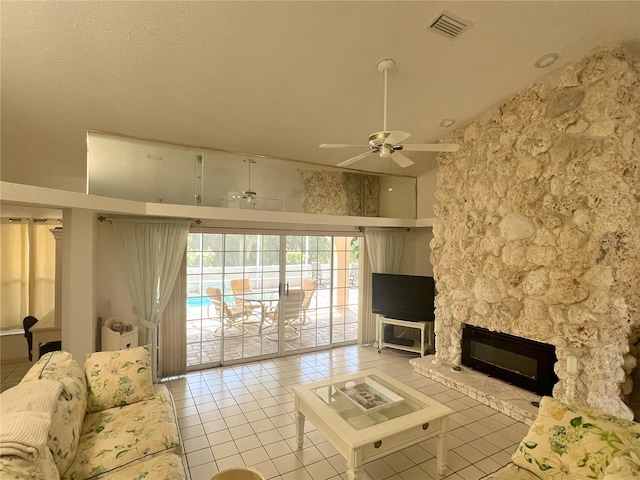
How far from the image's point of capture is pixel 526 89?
11.5 ft

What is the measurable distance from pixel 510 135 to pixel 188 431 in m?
4.55

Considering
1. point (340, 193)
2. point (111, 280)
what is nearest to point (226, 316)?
point (111, 280)

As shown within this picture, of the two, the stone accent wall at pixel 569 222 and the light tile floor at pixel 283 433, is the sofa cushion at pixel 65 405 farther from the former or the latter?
the stone accent wall at pixel 569 222

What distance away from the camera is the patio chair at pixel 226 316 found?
459 cm

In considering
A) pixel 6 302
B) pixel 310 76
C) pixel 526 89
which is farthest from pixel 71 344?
pixel 526 89

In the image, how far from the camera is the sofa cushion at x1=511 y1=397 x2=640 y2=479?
5.54 feet

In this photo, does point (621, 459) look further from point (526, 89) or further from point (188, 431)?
point (526, 89)

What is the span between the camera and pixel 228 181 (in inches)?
163

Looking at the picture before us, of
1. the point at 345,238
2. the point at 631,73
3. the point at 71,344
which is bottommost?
the point at 71,344

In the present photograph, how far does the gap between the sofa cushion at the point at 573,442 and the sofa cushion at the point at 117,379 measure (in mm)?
2768

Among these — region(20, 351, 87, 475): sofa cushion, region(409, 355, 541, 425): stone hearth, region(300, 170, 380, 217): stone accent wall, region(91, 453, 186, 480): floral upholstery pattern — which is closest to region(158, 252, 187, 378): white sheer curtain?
region(20, 351, 87, 475): sofa cushion

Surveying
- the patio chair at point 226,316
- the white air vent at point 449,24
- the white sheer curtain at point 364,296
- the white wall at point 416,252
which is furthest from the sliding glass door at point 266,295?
the white air vent at point 449,24

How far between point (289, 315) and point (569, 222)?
12.4ft

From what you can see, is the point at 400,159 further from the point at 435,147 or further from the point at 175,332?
the point at 175,332
